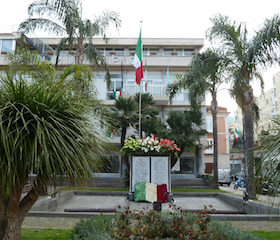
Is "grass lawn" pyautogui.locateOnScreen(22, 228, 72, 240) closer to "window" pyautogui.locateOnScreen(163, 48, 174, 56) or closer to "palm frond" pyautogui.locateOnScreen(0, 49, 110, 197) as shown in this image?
"palm frond" pyautogui.locateOnScreen(0, 49, 110, 197)

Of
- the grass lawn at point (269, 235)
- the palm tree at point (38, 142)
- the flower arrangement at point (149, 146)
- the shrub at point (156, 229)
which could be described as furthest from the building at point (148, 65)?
the palm tree at point (38, 142)

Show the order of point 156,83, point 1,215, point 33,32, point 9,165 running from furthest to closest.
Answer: point 156,83 → point 33,32 → point 1,215 → point 9,165

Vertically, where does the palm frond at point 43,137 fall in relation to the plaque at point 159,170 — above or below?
above

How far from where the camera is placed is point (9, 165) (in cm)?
275

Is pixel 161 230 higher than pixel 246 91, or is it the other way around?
pixel 246 91

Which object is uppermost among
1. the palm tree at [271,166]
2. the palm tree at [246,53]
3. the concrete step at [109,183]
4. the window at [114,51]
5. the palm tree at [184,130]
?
the window at [114,51]

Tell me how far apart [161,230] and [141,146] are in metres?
6.21

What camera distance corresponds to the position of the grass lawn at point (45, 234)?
16.2ft

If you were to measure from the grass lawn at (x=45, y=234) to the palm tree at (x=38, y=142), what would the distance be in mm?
1450

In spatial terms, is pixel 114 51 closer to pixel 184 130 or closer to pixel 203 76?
pixel 184 130

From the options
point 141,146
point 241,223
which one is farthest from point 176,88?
point 241,223

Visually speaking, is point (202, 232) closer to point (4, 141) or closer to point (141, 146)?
point (4, 141)

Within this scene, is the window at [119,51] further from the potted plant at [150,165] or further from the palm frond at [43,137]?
the palm frond at [43,137]

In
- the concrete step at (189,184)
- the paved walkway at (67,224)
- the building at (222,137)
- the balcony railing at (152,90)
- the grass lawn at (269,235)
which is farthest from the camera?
the building at (222,137)
